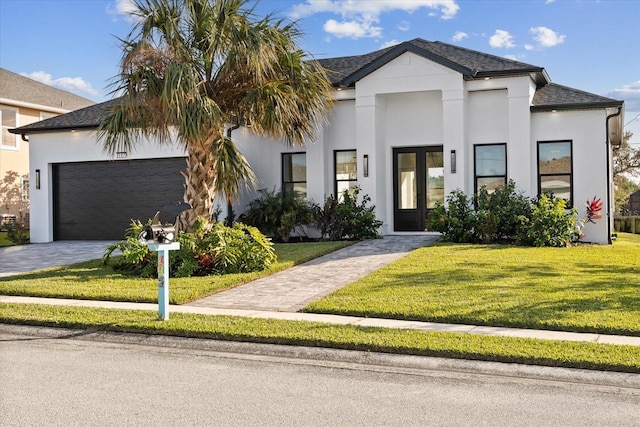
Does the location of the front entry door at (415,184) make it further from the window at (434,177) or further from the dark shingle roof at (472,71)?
the dark shingle roof at (472,71)

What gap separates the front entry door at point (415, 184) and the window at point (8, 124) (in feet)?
62.8

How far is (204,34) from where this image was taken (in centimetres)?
1225

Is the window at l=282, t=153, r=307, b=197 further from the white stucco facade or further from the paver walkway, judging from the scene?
the paver walkway

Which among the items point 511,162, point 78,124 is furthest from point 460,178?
point 78,124

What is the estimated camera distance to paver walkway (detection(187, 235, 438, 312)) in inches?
380

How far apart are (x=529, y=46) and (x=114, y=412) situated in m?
20.5

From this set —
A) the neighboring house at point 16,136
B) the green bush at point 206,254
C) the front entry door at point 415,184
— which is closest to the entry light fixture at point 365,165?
the front entry door at point 415,184

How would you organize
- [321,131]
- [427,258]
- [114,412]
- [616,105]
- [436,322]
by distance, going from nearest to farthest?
[114,412]
[436,322]
[427,258]
[616,105]
[321,131]

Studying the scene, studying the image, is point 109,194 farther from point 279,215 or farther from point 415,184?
point 415,184

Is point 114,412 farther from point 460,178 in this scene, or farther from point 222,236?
point 460,178

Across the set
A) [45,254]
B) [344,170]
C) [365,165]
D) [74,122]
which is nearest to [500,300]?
[365,165]

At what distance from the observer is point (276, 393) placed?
5574mm

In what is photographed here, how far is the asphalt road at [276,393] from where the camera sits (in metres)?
4.88

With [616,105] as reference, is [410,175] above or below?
below
